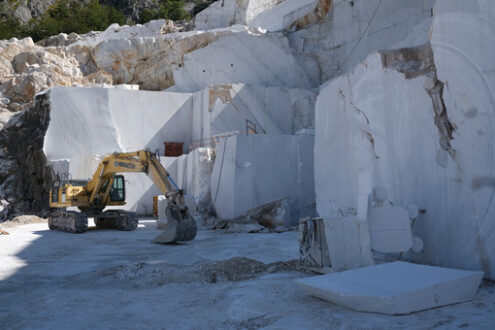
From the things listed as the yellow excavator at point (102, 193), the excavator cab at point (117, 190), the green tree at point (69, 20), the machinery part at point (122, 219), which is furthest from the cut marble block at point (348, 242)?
the green tree at point (69, 20)

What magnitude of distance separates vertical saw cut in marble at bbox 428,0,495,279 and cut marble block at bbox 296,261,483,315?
0.78 m

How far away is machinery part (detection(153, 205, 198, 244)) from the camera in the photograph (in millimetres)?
9055

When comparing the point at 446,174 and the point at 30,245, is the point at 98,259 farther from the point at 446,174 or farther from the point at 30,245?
the point at 446,174

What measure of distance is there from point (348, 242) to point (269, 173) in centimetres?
760

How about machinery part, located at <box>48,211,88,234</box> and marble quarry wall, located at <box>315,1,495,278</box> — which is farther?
machinery part, located at <box>48,211,88,234</box>

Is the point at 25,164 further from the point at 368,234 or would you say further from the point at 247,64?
the point at 368,234

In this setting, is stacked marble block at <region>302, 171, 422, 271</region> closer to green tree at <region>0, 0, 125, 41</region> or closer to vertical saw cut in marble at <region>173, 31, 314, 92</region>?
vertical saw cut in marble at <region>173, 31, 314, 92</region>

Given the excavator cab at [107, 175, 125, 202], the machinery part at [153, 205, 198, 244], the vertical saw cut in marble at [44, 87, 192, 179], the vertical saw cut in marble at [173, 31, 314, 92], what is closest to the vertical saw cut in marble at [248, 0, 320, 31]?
the vertical saw cut in marble at [173, 31, 314, 92]

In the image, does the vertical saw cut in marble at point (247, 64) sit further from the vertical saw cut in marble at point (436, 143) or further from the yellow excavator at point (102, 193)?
the vertical saw cut in marble at point (436, 143)

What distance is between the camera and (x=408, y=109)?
556 centimetres

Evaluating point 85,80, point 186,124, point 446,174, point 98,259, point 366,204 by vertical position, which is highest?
point 85,80

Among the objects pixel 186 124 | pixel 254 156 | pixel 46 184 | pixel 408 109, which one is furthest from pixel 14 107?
pixel 408 109

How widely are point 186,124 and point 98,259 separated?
18.3 metres

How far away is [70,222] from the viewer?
39.3ft
